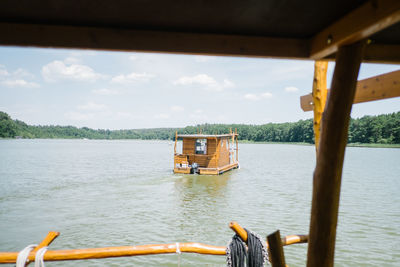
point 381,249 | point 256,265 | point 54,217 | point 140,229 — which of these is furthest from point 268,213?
point 256,265

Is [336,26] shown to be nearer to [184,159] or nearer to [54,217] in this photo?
[54,217]

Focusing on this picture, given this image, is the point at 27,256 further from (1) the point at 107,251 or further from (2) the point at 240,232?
(2) the point at 240,232

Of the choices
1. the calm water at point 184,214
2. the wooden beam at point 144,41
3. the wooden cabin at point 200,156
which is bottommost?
the calm water at point 184,214

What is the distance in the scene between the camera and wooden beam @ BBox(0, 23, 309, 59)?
6.14 ft

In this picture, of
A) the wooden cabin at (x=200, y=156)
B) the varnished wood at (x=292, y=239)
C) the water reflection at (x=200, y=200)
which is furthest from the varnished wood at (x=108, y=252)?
the wooden cabin at (x=200, y=156)

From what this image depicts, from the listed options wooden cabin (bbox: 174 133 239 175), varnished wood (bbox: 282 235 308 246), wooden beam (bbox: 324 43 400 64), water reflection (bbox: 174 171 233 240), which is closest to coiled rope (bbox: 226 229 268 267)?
varnished wood (bbox: 282 235 308 246)

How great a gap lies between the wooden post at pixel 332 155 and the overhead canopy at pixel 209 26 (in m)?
0.15

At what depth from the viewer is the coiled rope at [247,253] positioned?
3.00 meters

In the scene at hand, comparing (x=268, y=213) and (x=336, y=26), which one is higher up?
(x=336, y=26)

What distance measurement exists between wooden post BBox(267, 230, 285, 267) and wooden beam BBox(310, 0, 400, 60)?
1312mm

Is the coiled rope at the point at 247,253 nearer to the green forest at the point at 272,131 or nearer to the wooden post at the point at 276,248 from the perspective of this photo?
the wooden post at the point at 276,248

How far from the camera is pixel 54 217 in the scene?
1198 cm

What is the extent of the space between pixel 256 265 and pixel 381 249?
7.53m

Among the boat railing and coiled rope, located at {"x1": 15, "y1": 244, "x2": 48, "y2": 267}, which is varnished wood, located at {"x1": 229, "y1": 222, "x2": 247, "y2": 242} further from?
coiled rope, located at {"x1": 15, "y1": 244, "x2": 48, "y2": 267}
